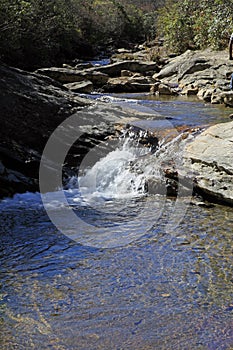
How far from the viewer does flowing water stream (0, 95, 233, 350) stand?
3.16 meters

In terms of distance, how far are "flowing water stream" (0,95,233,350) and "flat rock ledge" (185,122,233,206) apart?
278 mm

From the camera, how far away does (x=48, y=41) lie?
27.3 metres

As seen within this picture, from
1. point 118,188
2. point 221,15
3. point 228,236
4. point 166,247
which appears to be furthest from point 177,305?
point 221,15

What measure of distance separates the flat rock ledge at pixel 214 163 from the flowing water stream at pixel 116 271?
11.0 inches

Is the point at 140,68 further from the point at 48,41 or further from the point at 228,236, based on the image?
the point at 228,236

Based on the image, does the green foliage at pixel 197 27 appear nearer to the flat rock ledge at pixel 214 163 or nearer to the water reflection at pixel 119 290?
the flat rock ledge at pixel 214 163

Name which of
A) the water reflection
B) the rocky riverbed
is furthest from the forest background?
the water reflection

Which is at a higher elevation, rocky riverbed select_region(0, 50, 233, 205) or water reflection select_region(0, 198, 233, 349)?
rocky riverbed select_region(0, 50, 233, 205)

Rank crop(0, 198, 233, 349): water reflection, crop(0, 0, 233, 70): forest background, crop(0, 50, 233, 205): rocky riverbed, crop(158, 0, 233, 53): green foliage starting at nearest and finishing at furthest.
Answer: crop(0, 198, 233, 349): water reflection → crop(0, 50, 233, 205): rocky riverbed → crop(158, 0, 233, 53): green foliage → crop(0, 0, 233, 70): forest background

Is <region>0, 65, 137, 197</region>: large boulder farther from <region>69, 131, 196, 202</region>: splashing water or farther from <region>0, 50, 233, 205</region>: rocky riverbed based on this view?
<region>69, 131, 196, 202</region>: splashing water

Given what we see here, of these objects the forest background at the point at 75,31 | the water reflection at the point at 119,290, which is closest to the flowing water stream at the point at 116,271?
the water reflection at the point at 119,290

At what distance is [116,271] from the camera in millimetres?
4207

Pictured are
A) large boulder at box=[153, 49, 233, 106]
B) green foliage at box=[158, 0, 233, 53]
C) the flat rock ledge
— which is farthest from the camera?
green foliage at box=[158, 0, 233, 53]

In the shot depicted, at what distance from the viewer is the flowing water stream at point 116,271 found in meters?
3.16
